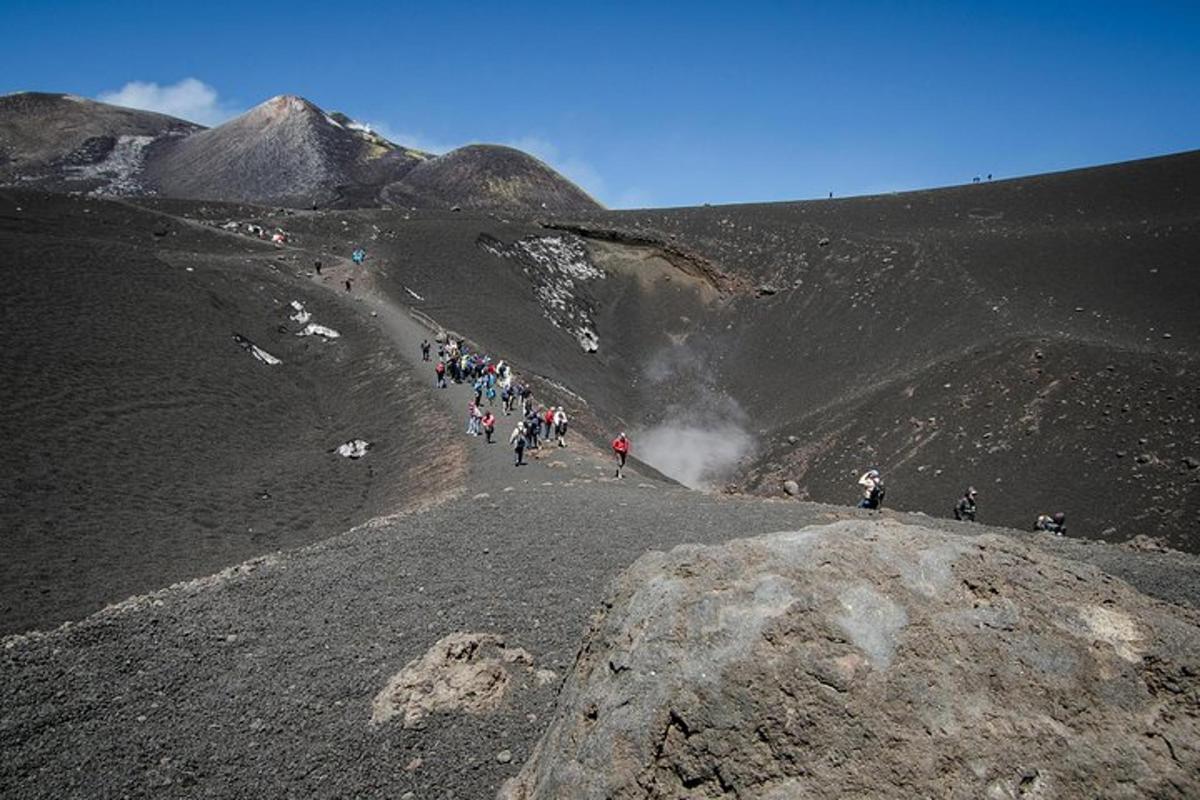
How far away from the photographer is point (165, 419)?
2269cm

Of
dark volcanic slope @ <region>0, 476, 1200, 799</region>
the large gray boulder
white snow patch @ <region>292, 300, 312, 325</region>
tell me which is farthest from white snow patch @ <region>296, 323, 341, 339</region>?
the large gray boulder

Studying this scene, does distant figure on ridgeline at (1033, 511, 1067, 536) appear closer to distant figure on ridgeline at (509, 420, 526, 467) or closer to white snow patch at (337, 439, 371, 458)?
distant figure on ridgeline at (509, 420, 526, 467)

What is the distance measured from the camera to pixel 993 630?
4.23 metres

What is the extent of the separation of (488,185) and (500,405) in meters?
68.2

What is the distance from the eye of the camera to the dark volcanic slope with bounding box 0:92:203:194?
79.5 m

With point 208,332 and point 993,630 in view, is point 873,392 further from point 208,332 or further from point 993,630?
point 993,630

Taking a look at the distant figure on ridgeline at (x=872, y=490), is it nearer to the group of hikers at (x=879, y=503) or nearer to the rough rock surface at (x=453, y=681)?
the group of hikers at (x=879, y=503)

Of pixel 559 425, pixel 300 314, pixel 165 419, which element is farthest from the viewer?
pixel 300 314

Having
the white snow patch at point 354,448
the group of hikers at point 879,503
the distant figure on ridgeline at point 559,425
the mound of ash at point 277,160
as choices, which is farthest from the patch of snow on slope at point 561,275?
the mound of ash at point 277,160

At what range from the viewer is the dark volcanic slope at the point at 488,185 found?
84750 millimetres

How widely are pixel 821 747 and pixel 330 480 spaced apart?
20.4 meters

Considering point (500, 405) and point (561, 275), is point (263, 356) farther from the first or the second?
point (561, 275)

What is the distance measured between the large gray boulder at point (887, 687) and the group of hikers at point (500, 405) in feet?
45.9

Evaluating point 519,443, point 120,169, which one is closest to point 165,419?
point 519,443
